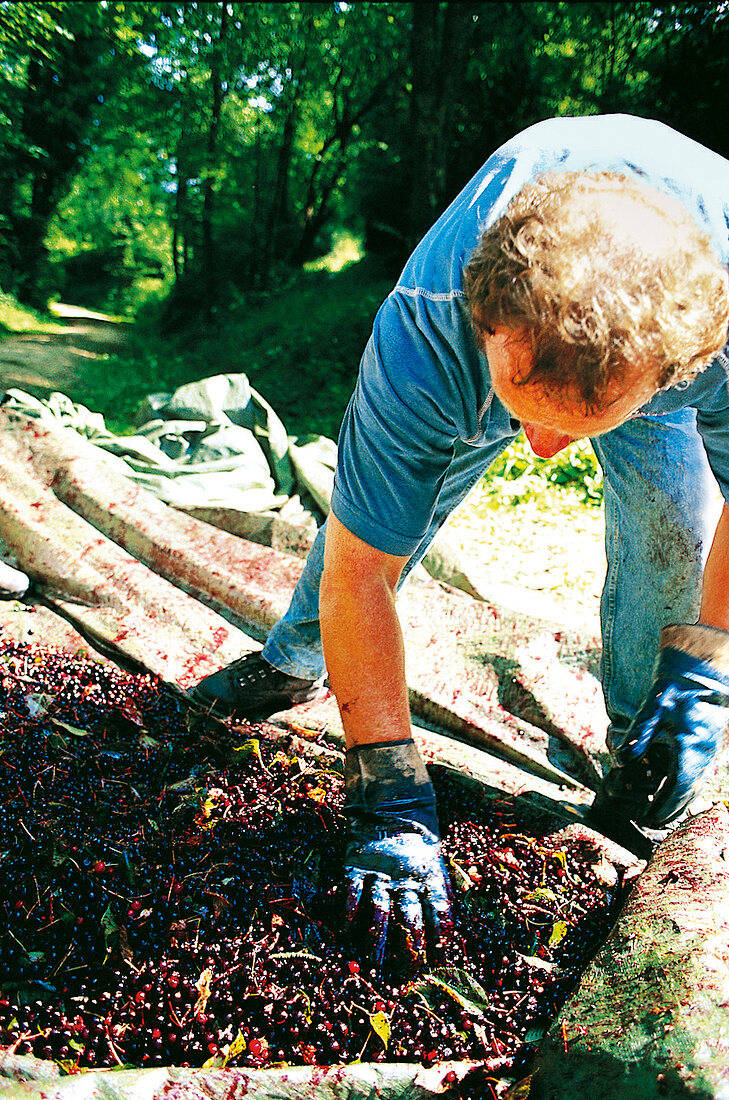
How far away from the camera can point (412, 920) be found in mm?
1450

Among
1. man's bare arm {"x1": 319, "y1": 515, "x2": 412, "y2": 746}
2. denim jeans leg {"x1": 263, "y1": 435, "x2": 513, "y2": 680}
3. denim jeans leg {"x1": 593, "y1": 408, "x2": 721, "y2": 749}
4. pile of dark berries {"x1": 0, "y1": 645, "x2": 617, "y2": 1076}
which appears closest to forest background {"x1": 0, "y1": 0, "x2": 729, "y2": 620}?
denim jeans leg {"x1": 263, "y1": 435, "x2": 513, "y2": 680}

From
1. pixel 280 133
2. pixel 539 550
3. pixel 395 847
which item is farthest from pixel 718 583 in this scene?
pixel 280 133

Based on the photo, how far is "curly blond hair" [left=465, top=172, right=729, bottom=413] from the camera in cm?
103

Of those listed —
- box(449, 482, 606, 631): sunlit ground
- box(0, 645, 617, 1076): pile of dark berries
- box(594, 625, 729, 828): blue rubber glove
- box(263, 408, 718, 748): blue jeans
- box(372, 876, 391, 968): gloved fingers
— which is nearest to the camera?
box(0, 645, 617, 1076): pile of dark berries

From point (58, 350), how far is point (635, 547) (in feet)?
38.8

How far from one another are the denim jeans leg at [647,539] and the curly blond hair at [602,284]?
881 mm

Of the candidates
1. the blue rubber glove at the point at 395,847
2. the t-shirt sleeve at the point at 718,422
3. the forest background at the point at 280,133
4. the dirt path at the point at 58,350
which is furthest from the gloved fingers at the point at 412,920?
the dirt path at the point at 58,350

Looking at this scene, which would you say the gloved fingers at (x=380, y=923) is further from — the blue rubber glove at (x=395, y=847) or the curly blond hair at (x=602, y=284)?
the curly blond hair at (x=602, y=284)

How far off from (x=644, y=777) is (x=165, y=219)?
18154 millimetres

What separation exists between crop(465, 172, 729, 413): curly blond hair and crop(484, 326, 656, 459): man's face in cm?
1

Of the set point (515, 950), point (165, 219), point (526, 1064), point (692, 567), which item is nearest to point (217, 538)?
point (692, 567)

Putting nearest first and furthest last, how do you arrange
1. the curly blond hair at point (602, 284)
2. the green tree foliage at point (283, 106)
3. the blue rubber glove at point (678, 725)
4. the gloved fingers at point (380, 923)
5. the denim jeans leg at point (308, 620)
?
the curly blond hair at point (602, 284)
the gloved fingers at point (380, 923)
the blue rubber glove at point (678, 725)
the denim jeans leg at point (308, 620)
the green tree foliage at point (283, 106)

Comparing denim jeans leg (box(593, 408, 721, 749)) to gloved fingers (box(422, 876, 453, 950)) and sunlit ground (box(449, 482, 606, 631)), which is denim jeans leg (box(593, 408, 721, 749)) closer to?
gloved fingers (box(422, 876, 453, 950))

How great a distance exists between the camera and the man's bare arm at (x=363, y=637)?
62.5 inches
